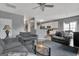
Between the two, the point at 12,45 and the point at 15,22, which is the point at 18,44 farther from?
the point at 15,22

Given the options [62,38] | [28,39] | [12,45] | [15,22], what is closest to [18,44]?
[12,45]

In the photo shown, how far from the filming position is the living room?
6.45ft

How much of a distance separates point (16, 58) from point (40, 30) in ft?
2.49

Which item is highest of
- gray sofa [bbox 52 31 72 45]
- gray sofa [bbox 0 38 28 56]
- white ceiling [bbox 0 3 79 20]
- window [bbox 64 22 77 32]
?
white ceiling [bbox 0 3 79 20]

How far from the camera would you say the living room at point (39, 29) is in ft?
6.45

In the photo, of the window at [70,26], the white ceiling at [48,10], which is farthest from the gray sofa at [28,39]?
the window at [70,26]

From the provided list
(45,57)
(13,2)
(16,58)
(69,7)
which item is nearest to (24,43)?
(16,58)

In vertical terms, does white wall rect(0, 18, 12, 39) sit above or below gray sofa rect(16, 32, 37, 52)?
above

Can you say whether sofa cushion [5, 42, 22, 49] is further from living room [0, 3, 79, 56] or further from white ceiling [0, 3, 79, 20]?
white ceiling [0, 3, 79, 20]

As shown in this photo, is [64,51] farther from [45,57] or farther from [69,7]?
[69,7]

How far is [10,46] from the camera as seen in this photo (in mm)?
1994

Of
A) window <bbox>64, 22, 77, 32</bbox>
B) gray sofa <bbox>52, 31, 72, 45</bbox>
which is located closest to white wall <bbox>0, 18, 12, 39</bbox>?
gray sofa <bbox>52, 31, 72, 45</bbox>

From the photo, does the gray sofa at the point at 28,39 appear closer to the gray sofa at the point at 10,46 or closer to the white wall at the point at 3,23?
the gray sofa at the point at 10,46

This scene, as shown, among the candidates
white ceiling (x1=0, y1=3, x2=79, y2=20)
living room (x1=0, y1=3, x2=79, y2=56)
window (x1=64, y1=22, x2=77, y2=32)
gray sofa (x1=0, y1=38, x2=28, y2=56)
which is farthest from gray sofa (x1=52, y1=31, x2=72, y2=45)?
gray sofa (x1=0, y1=38, x2=28, y2=56)
